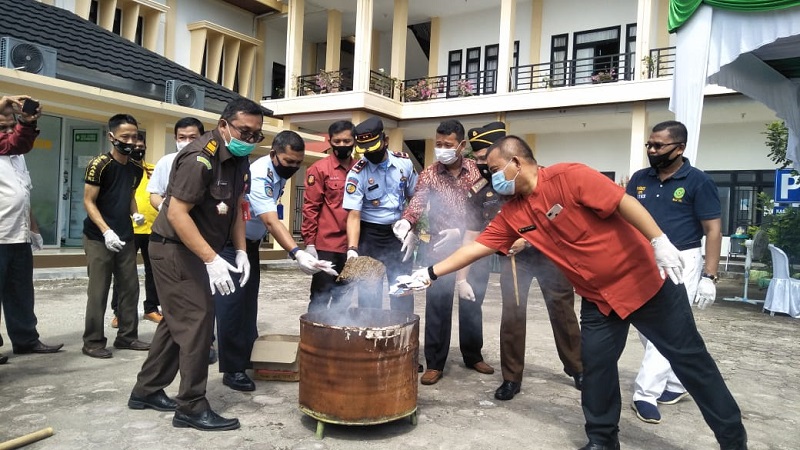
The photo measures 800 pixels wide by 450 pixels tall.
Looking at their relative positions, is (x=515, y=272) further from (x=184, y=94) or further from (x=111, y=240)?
(x=184, y=94)

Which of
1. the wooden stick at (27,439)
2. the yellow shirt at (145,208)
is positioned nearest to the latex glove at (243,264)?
the wooden stick at (27,439)

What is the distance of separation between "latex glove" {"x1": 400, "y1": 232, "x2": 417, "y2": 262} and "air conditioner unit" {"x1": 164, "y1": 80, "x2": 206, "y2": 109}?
795 centimetres

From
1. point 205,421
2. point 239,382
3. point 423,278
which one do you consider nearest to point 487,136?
point 423,278

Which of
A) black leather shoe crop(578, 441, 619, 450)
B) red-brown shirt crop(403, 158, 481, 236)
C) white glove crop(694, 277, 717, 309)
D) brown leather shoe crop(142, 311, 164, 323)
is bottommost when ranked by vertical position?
brown leather shoe crop(142, 311, 164, 323)

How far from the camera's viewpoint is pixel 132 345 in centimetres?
489

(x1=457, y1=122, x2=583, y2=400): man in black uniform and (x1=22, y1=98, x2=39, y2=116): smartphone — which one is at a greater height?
(x1=22, y1=98, x2=39, y2=116): smartphone

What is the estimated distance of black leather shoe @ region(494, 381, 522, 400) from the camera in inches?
153

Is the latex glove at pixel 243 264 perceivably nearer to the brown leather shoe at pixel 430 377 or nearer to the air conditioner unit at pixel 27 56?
the brown leather shoe at pixel 430 377

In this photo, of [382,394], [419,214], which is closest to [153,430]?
[382,394]

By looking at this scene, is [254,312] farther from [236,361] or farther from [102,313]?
[102,313]

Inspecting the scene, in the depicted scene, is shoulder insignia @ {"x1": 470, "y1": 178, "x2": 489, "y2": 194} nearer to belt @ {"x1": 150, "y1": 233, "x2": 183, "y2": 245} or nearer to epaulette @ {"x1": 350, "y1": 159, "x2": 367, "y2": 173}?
epaulette @ {"x1": 350, "y1": 159, "x2": 367, "y2": 173}

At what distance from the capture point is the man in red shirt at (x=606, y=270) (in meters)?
2.80

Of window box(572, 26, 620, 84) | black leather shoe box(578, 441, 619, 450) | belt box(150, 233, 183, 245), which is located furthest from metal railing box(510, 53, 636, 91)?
belt box(150, 233, 183, 245)

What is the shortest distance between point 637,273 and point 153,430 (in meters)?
2.77
